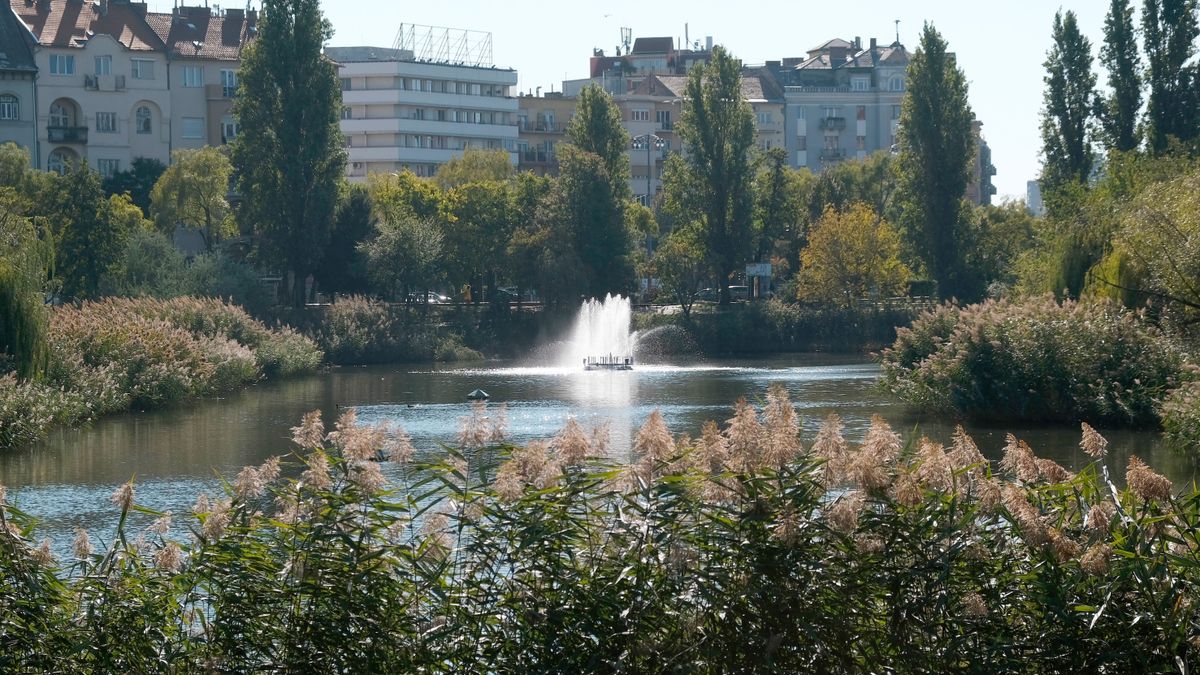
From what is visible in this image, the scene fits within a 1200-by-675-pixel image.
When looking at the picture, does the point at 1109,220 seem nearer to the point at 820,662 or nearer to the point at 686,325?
the point at 686,325

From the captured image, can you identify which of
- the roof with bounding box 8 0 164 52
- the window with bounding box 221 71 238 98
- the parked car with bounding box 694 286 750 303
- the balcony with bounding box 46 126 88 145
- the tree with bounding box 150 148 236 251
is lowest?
the parked car with bounding box 694 286 750 303

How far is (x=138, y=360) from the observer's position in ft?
130

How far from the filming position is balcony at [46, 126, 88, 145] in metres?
85.2

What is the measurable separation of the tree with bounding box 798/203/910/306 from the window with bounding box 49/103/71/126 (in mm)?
41778

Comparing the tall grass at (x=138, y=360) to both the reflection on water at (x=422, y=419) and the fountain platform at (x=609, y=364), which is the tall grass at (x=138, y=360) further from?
the fountain platform at (x=609, y=364)

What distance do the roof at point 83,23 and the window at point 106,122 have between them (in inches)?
152

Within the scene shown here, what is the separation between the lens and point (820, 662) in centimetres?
858

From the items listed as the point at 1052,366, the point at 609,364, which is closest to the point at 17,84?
the point at 609,364

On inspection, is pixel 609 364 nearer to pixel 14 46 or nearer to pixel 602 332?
pixel 602 332

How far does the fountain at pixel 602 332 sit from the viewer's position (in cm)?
6116

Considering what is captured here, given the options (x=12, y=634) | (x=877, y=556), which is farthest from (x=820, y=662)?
(x=12, y=634)

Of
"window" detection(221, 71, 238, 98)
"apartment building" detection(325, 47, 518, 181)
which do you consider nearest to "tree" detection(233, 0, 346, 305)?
"window" detection(221, 71, 238, 98)

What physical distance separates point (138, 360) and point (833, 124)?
340 feet

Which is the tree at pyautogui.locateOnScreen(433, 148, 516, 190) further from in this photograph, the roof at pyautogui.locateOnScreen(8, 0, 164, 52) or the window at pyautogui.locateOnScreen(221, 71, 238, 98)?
the roof at pyautogui.locateOnScreen(8, 0, 164, 52)
